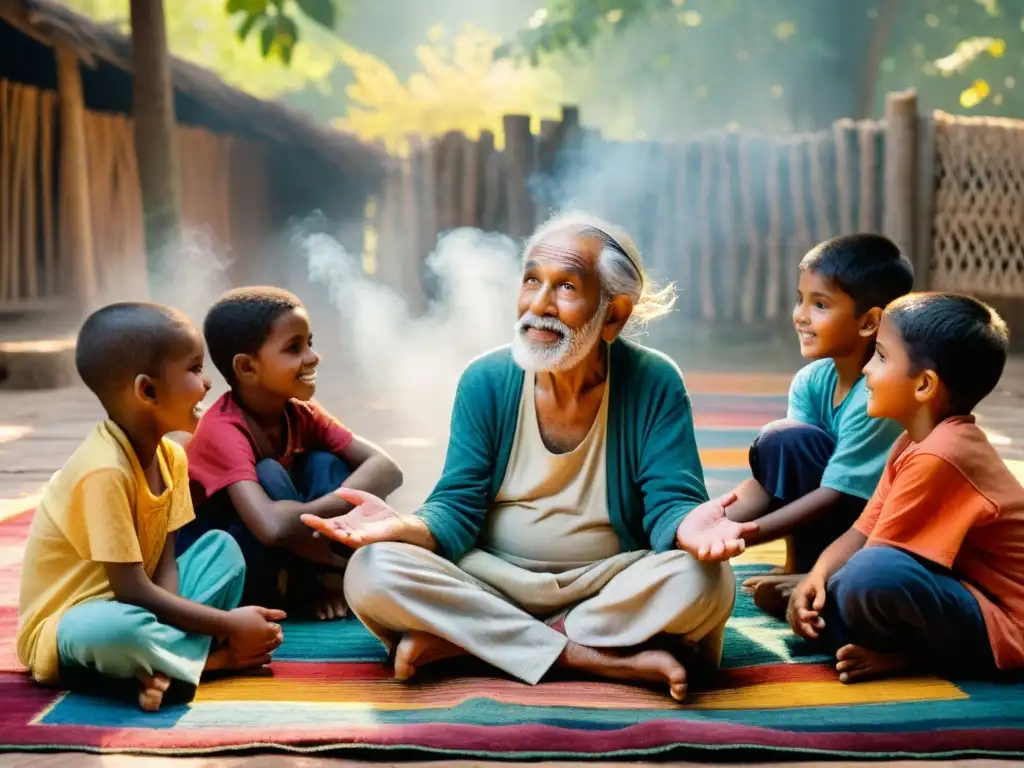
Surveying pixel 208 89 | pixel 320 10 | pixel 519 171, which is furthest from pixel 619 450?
pixel 208 89

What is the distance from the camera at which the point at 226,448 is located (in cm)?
369

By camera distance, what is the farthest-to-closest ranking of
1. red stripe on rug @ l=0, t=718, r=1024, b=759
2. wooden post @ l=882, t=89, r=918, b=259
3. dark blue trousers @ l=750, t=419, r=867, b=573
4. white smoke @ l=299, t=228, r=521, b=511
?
1. wooden post @ l=882, t=89, r=918, b=259
2. white smoke @ l=299, t=228, r=521, b=511
3. dark blue trousers @ l=750, t=419, r=867, b=573
4. red stripe on rug @ l=0, t=718, r=1024, b=759

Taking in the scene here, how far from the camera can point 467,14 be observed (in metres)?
45.2

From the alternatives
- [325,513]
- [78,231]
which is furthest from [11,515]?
[78,231]

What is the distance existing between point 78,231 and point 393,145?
25.2 m

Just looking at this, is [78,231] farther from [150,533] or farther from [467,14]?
[467,14]

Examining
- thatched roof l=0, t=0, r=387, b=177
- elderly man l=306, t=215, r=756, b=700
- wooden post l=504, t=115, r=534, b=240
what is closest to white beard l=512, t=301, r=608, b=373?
elderly man l=306, t=215, r=756, b=700

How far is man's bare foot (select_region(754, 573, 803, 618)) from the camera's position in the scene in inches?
152

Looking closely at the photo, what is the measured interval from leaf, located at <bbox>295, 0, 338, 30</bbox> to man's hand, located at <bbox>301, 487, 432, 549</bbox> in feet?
26.8

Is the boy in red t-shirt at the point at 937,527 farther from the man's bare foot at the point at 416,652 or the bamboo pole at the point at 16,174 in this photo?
the bamboo pole at the point at 16,174

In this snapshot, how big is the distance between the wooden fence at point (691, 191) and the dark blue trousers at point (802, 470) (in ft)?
26.1

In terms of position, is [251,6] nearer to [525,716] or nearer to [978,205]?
[978,205]

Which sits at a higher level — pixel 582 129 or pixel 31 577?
pixel 582 129

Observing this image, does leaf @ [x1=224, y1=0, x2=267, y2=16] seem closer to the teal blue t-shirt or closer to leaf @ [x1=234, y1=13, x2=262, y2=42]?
leaf @ [x1=234, y1=13, x2=262, y2=42]
